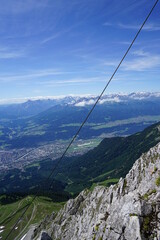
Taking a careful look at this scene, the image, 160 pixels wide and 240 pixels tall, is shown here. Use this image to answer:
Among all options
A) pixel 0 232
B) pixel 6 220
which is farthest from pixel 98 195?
pixel 6 220

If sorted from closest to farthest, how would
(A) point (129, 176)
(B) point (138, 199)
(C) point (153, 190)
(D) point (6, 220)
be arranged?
(B) point (138, 199) < (C) point (153, 190) < (A) point (129, 176) < (D) point (6, 220)

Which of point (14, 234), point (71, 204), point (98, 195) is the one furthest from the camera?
point (14, 234)

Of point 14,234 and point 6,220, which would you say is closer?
point 14,234

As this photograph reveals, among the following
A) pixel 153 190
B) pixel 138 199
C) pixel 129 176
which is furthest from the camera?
pixel 129 176

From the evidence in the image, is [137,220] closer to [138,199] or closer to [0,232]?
[138,199]

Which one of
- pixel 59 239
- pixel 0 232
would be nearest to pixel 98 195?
pixel 59 239

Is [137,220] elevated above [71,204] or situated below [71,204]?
above

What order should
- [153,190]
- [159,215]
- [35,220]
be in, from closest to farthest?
[159,215] → [153,190] → [35,220]

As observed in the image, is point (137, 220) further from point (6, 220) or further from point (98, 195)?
point (6, 220)

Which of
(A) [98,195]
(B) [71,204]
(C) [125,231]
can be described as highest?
(C) [125,231]
